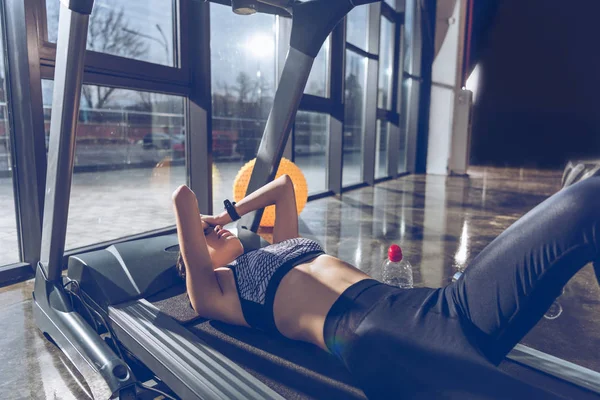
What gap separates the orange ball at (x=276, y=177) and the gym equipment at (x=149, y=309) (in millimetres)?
825

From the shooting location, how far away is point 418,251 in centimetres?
305

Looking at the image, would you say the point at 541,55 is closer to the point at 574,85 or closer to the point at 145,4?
the point at 574,85

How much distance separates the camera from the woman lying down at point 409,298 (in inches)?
40.4

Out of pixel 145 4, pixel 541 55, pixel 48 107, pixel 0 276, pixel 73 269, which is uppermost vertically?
pixel 541 55

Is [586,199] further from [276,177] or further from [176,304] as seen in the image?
[276,177]

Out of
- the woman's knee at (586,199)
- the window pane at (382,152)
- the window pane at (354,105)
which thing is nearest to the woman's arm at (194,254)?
the woman's knee at (586,199)

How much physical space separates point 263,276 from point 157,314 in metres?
0.47

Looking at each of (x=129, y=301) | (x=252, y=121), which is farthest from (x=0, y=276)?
(x=252, y=121)

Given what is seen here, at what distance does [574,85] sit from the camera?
10398 mm

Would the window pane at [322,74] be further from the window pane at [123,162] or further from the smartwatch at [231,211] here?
the smartwatch at [231,211]

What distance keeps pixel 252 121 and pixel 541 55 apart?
8.37 m

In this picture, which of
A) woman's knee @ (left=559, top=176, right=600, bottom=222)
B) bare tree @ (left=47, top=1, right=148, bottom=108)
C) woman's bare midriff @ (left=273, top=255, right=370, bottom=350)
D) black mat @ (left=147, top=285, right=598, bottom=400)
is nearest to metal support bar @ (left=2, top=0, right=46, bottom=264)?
bare tree @ (left=47, top=1, right=148, bottom=108)

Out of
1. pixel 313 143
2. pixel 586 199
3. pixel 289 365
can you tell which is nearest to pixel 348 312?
pixel 289 365

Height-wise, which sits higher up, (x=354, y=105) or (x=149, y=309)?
(x=354, y=105)
